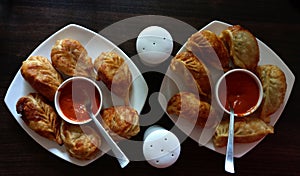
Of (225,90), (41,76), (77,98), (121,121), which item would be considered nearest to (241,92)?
(225,90)

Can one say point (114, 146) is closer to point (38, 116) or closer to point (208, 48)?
point (38, 116)

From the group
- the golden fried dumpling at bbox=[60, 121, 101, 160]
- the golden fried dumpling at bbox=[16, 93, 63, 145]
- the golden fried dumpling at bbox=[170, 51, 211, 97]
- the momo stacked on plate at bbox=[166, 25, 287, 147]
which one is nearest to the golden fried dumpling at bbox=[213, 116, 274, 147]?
the momo stacked on plate at bbox=[166, 25, 287, 147]

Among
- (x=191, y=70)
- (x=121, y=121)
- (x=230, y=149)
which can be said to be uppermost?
(x=191, y=70)

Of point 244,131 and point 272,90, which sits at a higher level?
point 272,90

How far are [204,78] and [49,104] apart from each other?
19.0 inches

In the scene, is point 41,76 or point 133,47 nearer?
point 41,76

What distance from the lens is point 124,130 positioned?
1.33 metres

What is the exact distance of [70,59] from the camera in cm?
135

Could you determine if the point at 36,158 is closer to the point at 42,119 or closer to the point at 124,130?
the point at 42,119

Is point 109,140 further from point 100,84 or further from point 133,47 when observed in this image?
point 133,47

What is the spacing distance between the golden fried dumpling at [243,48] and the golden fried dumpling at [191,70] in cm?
11

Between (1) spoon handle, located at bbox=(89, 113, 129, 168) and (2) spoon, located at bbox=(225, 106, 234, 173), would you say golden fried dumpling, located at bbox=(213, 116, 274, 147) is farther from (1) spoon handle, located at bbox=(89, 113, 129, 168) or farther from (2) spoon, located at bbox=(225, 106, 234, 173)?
(1) spoon handle, located at bbox=(89, 113, 129, 168)

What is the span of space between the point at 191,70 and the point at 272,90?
260 mm

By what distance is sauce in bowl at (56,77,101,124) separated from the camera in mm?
1307
